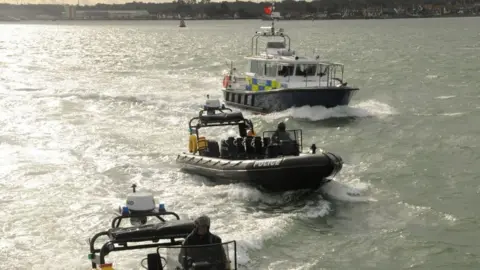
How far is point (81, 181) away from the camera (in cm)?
1819

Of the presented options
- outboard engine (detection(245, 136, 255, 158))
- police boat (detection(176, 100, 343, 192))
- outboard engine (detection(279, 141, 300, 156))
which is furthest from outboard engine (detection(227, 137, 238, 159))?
outboard engine (detection(279, 141, 300, 156))

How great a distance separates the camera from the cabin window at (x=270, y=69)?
2916cm

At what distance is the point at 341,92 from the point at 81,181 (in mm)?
12670

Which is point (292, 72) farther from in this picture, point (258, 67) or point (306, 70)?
point (258, 67)

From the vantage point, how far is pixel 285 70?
28.8 metres

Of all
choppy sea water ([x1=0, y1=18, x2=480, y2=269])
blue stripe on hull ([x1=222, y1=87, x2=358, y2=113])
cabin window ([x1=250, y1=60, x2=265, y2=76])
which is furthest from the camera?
cabin window ([x1=250, y1=60, x2=265, y2=76])

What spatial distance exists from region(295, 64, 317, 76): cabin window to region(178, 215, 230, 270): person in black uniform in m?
20.1

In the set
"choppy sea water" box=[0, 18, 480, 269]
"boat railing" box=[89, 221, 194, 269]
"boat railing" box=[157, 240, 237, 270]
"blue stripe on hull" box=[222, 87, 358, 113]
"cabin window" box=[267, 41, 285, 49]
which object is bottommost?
"choppy sea water" box=[0, 18, 480, 269]

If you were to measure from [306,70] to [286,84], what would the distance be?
3.43 feet

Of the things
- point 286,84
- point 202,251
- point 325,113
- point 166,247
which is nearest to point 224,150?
point 166,247

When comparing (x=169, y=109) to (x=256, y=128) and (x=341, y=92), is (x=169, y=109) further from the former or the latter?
(x=341, y=92)

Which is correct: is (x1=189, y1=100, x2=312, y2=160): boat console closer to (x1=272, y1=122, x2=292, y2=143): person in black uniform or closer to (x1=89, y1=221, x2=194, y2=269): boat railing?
(x1=272, y1=122, x2=292, y2=143): person in black uniform

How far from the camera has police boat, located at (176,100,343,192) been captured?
15.8 m

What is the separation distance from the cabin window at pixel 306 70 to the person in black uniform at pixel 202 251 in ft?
66.0
